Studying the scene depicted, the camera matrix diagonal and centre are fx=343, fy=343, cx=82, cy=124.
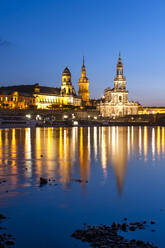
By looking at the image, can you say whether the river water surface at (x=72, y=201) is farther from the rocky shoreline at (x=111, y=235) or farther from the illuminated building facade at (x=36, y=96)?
the illuminated building facade at (x=36, y=96)

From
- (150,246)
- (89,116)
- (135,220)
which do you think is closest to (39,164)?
(135,220)

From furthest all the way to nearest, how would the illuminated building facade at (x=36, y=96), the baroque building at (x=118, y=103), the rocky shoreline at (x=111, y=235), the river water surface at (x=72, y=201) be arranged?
the baroque building at (x=118, y=103), the illuminated building facade at (x=36, y=96), the river water surface at (x=72, y=201), the rocky shoreline at (x=111, y=235)

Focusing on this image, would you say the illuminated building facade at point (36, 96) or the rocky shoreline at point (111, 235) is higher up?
the illuminated building facade at point (36, 96)

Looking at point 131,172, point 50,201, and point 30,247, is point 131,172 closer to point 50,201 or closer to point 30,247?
point 50,201

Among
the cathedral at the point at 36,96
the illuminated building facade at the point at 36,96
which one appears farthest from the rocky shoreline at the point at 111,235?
the illuminated building facade at the point at 36,96

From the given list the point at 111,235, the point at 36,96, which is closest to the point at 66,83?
the point at 36,96

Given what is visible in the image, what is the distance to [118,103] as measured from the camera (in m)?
183

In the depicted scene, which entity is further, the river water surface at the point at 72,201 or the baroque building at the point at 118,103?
the baroque building at the point at 118,103

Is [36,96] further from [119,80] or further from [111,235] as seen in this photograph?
[111,235]

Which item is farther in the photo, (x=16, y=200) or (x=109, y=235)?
(x=16, y=200)

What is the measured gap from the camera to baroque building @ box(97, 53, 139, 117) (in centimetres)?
18325

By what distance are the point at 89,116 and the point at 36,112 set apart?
35.9 metres

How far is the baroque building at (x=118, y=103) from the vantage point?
18325cm

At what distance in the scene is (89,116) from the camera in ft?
598
